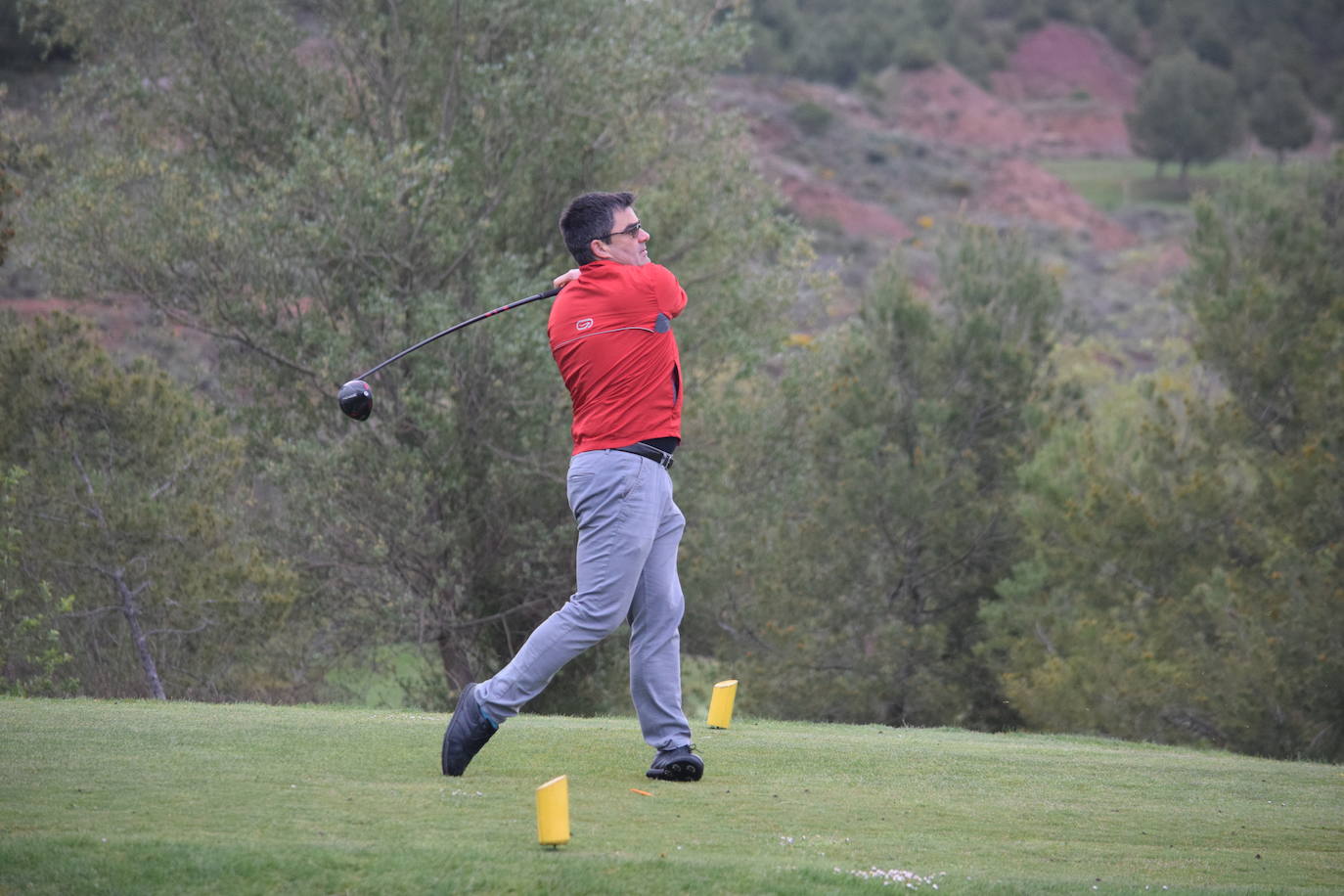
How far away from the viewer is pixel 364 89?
20.8m

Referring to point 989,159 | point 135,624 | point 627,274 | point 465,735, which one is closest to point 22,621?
point 135,624

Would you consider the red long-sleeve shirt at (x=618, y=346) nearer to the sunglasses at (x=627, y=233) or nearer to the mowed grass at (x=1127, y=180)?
the sunglasses at (x=627, y=233)

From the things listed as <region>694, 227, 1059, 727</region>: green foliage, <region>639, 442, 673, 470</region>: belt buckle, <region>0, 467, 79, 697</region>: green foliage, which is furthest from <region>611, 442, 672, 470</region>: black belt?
<region>694, 227, 1059, 727</region>: green foliage

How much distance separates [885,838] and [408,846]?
1.85 meters

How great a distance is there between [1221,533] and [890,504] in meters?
5.92

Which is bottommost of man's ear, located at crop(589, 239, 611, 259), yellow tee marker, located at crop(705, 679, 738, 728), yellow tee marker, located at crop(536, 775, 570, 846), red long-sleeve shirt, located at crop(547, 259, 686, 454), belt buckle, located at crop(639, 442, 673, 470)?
yellow tee marker, located at crop(705, 679, 738, 728)

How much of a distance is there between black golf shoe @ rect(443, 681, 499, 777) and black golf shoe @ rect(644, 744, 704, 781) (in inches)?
31.3

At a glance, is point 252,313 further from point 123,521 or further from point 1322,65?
point 1322,65

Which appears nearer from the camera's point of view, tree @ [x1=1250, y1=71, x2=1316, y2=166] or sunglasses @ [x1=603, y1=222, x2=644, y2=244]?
sunglasses @ [x1=603, y1=222, x2=644, y2=244]

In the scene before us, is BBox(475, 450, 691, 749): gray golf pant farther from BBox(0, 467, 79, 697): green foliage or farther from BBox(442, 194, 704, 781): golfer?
BBox(0, 467, 79, 697): green foliage

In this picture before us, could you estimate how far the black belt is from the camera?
6227 mm

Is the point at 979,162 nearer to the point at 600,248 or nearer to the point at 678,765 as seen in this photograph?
the point at 600,248

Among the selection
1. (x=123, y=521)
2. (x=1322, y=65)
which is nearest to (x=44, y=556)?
(x=123, y=521)

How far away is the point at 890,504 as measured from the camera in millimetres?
24125
